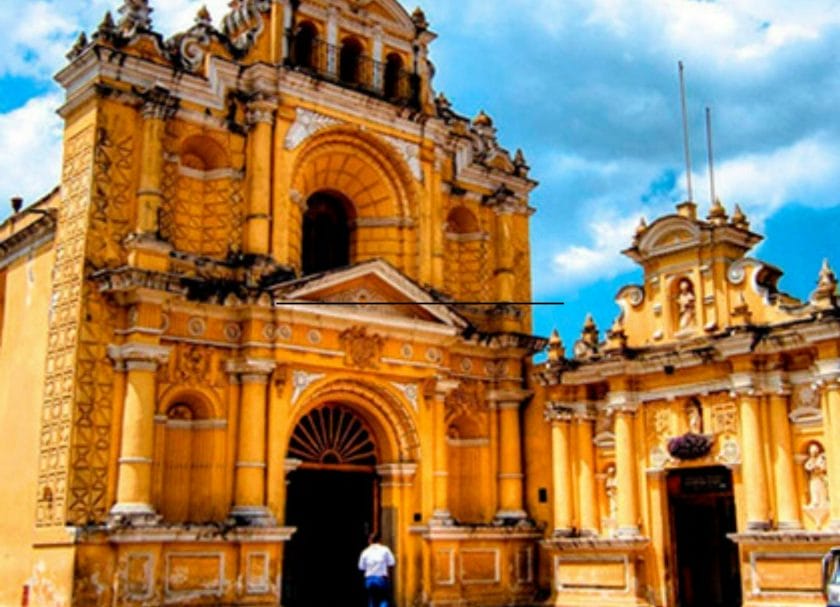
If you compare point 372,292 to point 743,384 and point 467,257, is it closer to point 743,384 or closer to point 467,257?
point 467,257

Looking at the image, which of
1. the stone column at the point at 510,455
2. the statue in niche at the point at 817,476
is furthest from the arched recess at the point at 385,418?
the statue in niche at the point at 817,476

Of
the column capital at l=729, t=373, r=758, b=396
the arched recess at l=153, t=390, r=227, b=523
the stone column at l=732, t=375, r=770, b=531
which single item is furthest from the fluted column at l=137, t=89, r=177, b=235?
the stone column at l=732, t=375, r=770, b=531

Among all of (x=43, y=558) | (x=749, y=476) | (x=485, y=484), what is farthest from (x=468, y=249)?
(x=43, y=558)

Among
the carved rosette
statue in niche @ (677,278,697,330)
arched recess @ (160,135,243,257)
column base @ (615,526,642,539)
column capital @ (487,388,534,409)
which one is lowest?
column base @ (615,526,642,539)

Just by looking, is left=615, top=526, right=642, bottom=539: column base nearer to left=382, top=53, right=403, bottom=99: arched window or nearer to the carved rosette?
the carved rosette

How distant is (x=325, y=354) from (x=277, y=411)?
1.64 m

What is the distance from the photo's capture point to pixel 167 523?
68.6 ft

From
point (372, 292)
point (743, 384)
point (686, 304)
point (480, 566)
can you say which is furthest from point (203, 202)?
point (743, 384)

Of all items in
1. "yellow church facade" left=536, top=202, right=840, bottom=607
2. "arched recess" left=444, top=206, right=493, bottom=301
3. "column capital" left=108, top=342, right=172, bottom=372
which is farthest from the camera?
"arched recess" left=444, top=206, right=493, bottom=301

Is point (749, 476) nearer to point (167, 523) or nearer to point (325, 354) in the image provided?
point (325, 354)

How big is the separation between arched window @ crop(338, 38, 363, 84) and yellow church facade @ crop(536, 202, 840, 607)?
7.69m

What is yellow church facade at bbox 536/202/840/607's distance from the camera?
21.3m

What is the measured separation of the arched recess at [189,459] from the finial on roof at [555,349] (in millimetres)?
7861

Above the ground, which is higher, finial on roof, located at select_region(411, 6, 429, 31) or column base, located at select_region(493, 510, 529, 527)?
finial on roof, located at select_region(411, 6, 429, 31)
